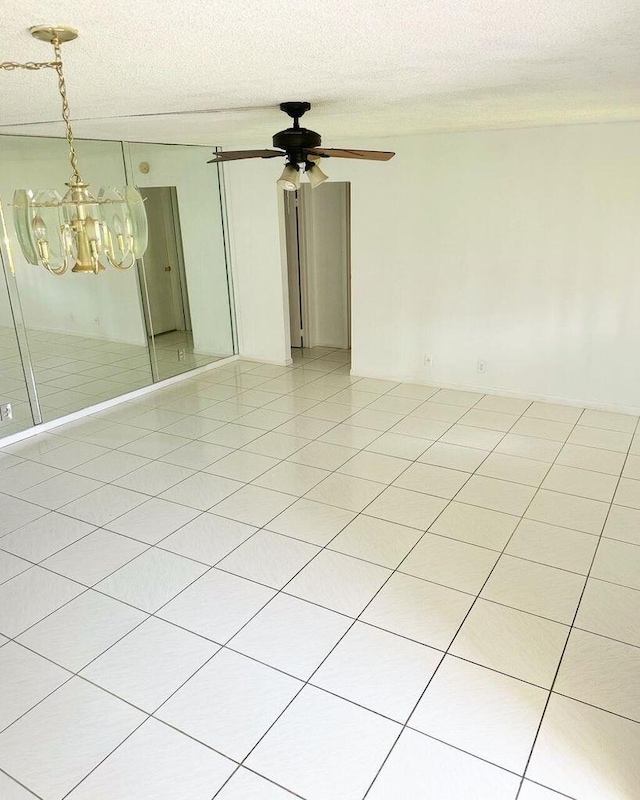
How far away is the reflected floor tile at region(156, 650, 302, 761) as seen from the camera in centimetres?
218

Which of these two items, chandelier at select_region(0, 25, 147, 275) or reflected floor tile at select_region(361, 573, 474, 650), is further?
reflected floor tile at select_region(361, 573, 474, 650)

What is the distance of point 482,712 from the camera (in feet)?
7.39

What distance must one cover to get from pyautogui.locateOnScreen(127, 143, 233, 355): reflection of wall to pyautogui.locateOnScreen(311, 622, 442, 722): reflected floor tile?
4.79 m

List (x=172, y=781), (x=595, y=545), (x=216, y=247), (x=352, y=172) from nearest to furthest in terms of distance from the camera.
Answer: (x=172, y=781) → (x=595, y=545) → (x=352, y=172) → (x=216, y=247)

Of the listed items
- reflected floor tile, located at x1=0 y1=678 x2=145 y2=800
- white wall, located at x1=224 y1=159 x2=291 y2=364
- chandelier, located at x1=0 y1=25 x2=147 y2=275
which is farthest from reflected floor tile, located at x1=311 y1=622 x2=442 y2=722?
white wall, located at x1=224 y1=159 x2=291 y2=364

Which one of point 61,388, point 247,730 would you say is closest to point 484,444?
point 247,730

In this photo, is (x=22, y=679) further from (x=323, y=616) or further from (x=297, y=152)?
(x=297, y=152)

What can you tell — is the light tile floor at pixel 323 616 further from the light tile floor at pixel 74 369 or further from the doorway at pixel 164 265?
the doorway at pixel 164 265

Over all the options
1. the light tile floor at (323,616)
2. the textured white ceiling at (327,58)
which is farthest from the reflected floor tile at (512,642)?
the textured white ceiling at (327,58)

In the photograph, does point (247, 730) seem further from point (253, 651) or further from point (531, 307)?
point (531, 307)

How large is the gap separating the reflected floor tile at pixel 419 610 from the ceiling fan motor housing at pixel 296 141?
2.35 meters

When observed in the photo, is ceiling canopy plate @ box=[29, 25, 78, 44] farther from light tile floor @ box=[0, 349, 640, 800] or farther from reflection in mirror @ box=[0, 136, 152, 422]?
reflection in mirror @ box=[0, 136, 152, 422]

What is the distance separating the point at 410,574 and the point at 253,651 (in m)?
0.92

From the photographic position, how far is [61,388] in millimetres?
5379
